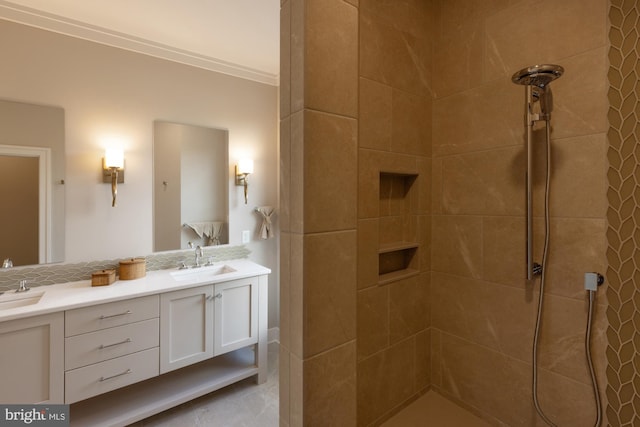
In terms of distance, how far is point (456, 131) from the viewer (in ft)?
4.31

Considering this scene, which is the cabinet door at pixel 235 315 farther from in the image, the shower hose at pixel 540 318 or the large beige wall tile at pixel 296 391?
the shower hose at pixel 540 318

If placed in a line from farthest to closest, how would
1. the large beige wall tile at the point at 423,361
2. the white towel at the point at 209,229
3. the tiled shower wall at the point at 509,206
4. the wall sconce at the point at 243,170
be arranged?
the wall sconce at the point at 243,170 < the white towel at the point at 209,229 < the large beige wall tile at the point at 423,361 < the tiled shower wall at the point at 509,206

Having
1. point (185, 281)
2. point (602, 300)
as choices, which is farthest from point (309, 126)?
point (185, 281)

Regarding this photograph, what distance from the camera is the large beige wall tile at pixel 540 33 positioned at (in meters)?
0.96

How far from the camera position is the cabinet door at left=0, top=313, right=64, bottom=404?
4.68 feet

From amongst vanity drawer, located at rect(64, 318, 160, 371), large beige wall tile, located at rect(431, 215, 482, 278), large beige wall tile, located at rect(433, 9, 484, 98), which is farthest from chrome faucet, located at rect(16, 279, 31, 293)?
large beige wall tile, located at rect(433, 9, 484, 98)

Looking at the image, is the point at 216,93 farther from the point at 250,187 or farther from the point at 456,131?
the point at 456,131

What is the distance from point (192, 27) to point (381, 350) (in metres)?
2.50

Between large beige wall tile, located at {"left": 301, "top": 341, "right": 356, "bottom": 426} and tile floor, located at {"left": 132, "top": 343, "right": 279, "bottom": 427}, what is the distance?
1259 millimetres

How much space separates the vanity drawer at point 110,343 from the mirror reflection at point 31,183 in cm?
73

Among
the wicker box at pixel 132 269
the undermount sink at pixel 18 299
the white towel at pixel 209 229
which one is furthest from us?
the white towel at pixel 209 229

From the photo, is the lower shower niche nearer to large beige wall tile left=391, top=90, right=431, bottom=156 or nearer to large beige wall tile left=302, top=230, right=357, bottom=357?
large beige wall tile left=302, top=230, right=357, bottom=357

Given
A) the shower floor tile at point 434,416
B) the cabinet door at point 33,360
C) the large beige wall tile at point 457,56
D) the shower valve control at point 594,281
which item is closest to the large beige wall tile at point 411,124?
the large beige wall tile at point 457,56

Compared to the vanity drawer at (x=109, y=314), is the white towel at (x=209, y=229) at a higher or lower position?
higher
